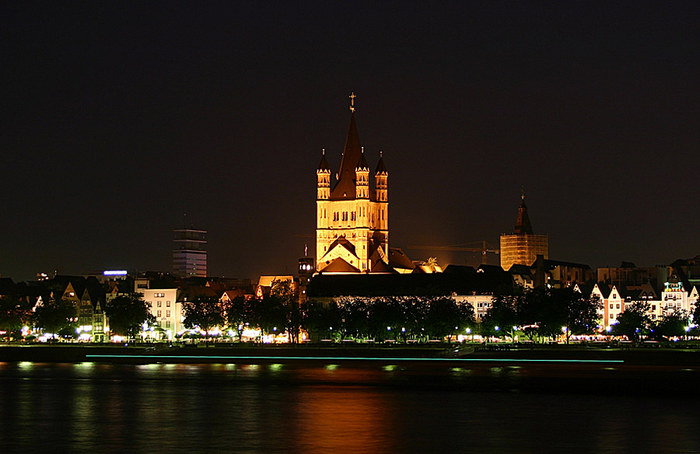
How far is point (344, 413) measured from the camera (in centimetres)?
6100

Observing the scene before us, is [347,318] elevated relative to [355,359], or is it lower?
elevated

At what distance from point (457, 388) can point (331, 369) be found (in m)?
25.3

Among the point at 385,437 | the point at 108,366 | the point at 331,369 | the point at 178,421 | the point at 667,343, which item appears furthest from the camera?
the point at 667,343

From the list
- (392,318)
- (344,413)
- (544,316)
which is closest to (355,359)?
(544,316)

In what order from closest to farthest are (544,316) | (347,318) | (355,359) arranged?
Result: 1. (355,359)
2. (544,316)
3. (347,318)

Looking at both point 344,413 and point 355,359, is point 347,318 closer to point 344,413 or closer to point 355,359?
point 355,359

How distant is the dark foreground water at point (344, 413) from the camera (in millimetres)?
50000

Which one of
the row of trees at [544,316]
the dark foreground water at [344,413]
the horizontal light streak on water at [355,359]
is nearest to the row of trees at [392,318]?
the row of trees at [544,316]

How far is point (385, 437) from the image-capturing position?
51.7 m

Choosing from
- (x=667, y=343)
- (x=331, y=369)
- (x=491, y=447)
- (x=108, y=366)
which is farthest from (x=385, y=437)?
(x=667, y=343)

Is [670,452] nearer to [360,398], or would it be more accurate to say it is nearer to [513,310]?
[360,398]

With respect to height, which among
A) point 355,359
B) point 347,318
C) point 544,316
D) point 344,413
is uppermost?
point 347,318

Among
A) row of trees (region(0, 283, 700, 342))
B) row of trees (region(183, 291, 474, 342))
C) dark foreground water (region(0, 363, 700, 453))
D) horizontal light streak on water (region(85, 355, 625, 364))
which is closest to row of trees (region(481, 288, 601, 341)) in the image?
row of trees (region(0, 283, 700, 342))

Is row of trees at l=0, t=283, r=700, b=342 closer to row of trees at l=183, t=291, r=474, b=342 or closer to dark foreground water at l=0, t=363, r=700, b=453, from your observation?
row of trees at l=183, t=291, r=474, b=342
